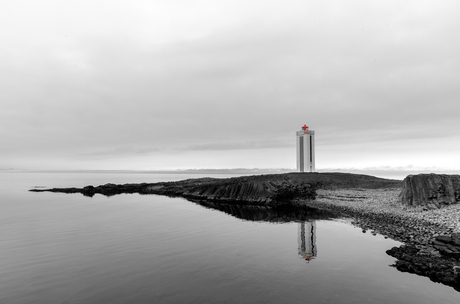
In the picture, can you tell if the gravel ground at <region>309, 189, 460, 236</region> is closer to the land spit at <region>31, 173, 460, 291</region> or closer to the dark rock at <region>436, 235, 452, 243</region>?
the land spit at <region>31, 173, 460, 291</region>

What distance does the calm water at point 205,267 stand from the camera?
1331 cm

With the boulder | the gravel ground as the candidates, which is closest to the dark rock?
the gravel ground

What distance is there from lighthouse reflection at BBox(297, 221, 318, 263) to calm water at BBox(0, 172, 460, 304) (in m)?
0.09

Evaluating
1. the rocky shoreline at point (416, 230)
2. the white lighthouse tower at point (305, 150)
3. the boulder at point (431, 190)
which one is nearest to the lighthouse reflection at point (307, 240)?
the rocky shoreline at point (416, 230)

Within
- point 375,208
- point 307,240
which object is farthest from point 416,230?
point 375,208

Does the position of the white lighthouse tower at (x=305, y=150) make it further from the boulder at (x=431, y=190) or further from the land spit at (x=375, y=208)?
the boulder at (x=431, y=190)

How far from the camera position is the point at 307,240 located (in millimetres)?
24719

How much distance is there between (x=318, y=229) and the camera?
94.7 feet

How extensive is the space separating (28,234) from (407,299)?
116 feet

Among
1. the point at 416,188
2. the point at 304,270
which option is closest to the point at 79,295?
the point at 304,270

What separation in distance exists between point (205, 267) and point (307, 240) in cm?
1185

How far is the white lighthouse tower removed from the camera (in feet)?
263

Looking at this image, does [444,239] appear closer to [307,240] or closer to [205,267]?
[307,240]

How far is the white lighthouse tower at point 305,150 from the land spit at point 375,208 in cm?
1358
